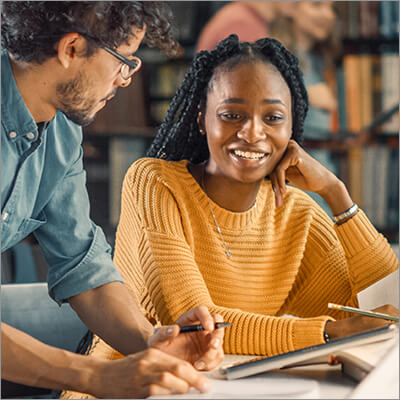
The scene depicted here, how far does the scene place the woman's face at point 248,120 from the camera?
115 cm

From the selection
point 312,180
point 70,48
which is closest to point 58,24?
point 70,48

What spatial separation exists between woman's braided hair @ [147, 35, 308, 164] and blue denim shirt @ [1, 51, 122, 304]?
1.08 ft

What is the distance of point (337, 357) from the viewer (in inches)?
27.3

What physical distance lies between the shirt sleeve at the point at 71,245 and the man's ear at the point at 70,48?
9.5 inches

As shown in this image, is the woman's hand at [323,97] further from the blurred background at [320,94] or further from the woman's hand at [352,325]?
the woman's hand at [352,325]


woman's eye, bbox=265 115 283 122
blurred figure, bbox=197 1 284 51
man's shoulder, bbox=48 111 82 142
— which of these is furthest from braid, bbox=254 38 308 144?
blurred figure, bbox=197 1 284 51

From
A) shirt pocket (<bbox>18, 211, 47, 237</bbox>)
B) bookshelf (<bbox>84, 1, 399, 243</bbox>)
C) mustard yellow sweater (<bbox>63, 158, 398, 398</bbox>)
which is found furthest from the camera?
bookshelf (<bbox>84, 1, 399, 243</bbox>)

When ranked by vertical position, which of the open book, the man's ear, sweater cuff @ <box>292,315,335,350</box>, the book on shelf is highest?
the book on shelf

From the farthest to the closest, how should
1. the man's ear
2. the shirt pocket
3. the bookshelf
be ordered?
the bookshelf
the shirt pocket
the man's ear

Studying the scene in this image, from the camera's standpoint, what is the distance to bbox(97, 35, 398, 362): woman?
1148 millimetres

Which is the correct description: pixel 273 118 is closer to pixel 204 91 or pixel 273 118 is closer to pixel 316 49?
pixel 204 91

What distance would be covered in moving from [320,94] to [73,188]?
1423 mm

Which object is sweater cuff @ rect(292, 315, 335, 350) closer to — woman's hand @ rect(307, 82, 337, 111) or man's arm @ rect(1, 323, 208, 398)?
man's arm @ rect(1, 323, 208, 398)

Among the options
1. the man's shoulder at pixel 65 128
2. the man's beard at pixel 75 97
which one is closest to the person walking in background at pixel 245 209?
the man's shoulder at pixel 65 128
